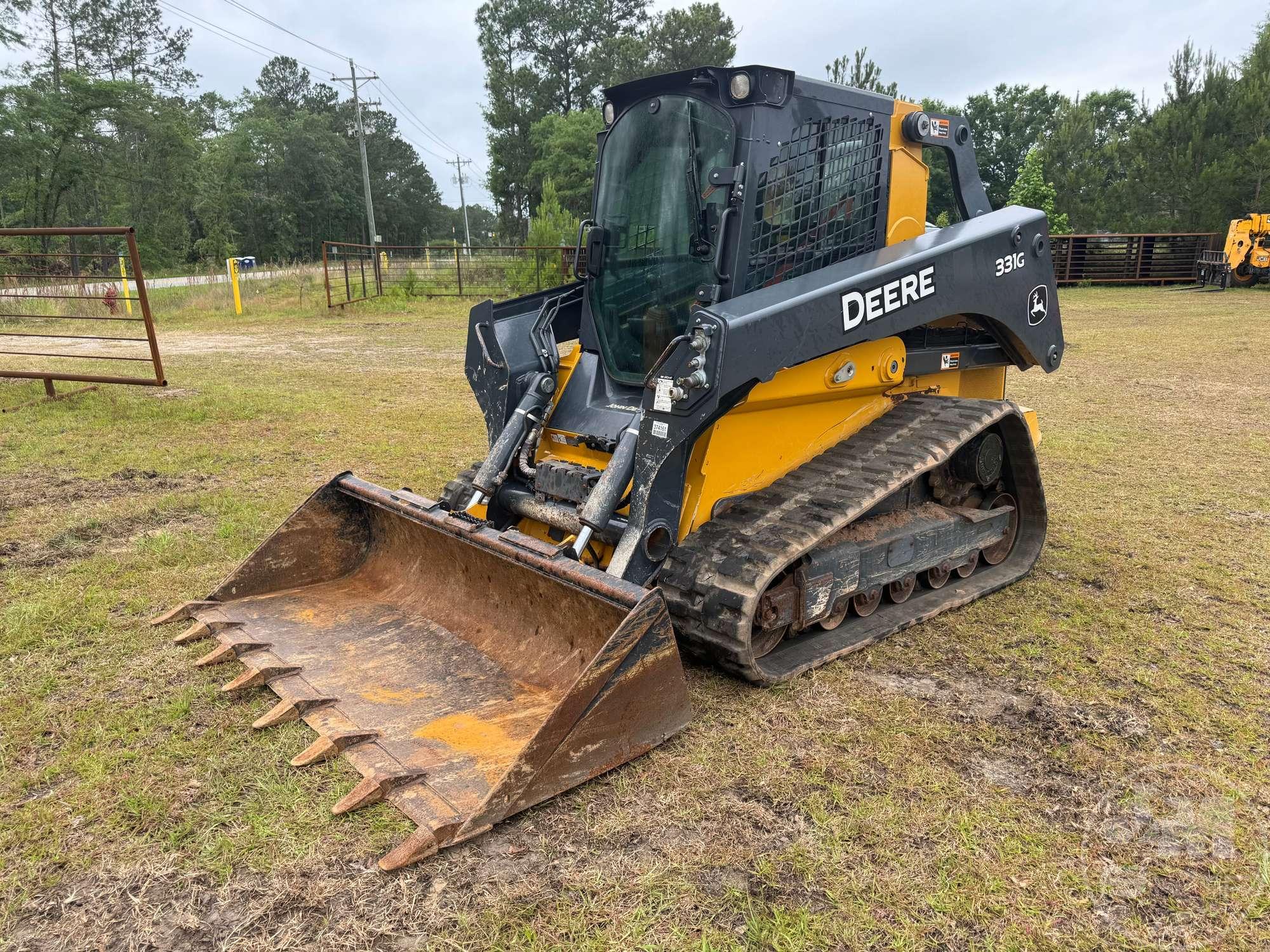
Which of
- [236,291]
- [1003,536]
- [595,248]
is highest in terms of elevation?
[595,248]

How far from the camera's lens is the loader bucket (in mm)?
2662

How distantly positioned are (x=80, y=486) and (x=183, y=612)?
3142 mm

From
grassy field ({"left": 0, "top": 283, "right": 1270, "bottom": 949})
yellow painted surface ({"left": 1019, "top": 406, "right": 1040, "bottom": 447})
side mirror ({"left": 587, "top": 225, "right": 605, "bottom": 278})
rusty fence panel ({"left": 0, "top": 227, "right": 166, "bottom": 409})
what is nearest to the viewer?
grassy field ({"left": 0, "top": 283, "right": 1270, "bottom": 949})

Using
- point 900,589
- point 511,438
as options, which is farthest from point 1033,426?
point 511,438

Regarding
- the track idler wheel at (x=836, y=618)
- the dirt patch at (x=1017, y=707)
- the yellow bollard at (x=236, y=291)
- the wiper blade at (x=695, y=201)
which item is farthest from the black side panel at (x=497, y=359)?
the yellow bollard at (x=236, y=291)

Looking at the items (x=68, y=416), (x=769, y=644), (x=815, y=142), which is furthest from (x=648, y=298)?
(x=68, y=416)

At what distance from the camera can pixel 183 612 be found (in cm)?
395

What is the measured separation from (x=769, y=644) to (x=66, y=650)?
2.99m

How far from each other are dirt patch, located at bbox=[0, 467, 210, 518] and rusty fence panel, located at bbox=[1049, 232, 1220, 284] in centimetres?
2927

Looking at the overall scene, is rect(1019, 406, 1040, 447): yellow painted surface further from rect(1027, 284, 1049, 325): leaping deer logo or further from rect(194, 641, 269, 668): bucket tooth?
rect(194, 641, 269, 668): bucket tooth

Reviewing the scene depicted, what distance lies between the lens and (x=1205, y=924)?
226cm

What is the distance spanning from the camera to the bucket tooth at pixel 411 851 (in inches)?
94.7

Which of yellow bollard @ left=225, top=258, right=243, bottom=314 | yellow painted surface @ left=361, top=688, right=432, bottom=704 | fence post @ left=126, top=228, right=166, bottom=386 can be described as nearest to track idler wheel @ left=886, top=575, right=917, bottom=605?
yellow painted surface @ left=361, top=688, right=432, bottom=704

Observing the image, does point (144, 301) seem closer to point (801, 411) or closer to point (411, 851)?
point (801, 411)
